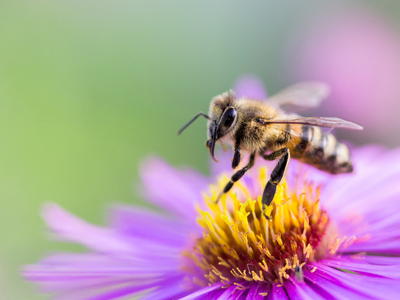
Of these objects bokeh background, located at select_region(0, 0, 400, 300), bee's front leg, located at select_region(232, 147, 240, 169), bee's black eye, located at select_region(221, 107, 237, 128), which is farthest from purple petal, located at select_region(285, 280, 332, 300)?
bokeh background, located at select_region(0, 0, 400, 300)

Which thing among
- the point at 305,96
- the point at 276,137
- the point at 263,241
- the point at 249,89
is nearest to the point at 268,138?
the point at 276,137

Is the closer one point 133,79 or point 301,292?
point 301,292

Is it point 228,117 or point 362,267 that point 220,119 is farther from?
point 362,267

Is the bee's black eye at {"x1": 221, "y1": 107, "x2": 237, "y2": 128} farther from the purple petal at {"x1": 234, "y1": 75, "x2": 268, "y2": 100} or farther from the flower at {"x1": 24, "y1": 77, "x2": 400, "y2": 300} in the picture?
the purple petal at {"x1": 234, "y1": 75, "x2": 268, "y2": 100}

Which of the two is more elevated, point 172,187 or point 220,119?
point 172,187

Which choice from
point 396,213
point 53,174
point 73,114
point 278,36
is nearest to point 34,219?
point 53,174

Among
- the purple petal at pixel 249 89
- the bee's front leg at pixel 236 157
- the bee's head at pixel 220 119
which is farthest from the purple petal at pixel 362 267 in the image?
the purple petal at pixel 249 89
